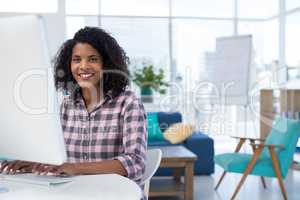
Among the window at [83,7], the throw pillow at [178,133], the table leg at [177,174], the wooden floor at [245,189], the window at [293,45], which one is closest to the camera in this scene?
the wooden floor at [245,189]

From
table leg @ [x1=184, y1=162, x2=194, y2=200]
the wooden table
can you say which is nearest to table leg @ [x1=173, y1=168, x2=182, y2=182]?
the wooden table

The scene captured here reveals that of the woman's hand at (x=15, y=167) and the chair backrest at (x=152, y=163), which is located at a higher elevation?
the woman's hand at (x=15, y=167)

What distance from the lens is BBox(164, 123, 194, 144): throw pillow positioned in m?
4.91

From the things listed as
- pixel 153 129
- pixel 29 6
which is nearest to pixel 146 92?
pixel 153 129

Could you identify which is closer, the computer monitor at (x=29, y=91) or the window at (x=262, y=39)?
the computer monitor at (x=29, y=91)

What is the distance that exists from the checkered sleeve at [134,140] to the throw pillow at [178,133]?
332 centimetres

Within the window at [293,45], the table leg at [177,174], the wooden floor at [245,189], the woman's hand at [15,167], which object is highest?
the window at [293,45]

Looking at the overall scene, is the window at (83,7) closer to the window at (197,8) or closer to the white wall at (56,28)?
the white wall at (56,28)

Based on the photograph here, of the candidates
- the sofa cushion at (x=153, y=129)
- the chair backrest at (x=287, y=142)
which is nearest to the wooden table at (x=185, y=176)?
the chair backrest at (x=287, y=142)

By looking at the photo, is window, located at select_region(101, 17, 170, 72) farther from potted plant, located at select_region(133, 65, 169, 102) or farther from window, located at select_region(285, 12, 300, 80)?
window, located at select_region(285, 12, 300, 80)

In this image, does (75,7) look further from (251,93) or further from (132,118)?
(132,118)

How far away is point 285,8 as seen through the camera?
785cm

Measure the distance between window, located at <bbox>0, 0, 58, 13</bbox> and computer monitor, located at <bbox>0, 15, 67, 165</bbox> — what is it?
6.36m

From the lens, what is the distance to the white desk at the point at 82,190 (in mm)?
1091
